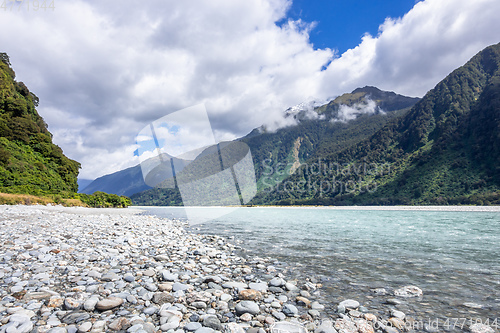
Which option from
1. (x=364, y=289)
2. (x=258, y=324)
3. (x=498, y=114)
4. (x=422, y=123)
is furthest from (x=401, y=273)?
(x=422, y=123)

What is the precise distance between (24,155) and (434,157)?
529ft

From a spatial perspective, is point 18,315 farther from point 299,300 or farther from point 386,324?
point 386,324

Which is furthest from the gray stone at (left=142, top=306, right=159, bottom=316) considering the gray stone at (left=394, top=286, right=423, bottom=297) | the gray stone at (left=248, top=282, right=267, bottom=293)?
the gray stone at (left=394, top=286, right=423, bottom=297)

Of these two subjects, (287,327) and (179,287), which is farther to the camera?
(179,287)

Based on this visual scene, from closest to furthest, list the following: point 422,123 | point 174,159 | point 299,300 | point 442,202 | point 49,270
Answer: point 299,300, point 49,270, point 174,159, point 442,202, point 422,123

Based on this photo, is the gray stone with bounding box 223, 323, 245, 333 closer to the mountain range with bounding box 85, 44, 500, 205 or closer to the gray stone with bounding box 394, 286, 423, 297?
the gray stone with bounding box 394, 286, 423, 297

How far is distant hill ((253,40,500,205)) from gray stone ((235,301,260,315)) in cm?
12123

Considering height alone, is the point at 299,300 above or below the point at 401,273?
above

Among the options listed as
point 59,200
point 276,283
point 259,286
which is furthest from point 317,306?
point 59,200

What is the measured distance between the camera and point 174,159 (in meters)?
12.4

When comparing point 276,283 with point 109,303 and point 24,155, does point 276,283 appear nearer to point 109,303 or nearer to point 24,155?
point 109,303

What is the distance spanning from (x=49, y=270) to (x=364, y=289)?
8.13 metres

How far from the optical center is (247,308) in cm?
430

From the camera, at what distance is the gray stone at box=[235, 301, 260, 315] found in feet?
13.9
